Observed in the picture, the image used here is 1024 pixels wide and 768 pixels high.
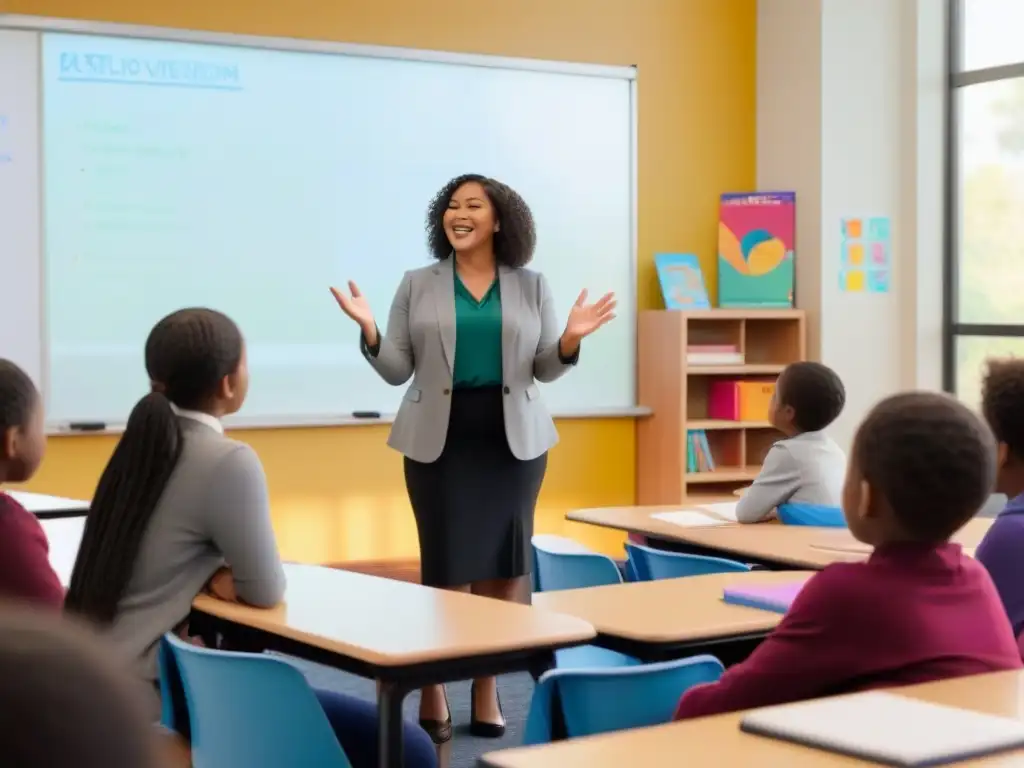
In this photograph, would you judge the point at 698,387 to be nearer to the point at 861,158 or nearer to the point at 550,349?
the point at 861,158

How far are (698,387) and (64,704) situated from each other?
6990mm

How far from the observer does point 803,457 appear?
3990 millimetres

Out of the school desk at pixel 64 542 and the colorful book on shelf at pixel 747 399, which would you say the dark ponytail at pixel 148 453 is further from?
the colorful book on shelf at pixel 747 399

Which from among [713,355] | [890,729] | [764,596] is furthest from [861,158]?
[890,729]

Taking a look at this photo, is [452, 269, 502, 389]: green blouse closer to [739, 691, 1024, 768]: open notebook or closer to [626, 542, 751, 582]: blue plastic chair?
[626, 542, 751, 582]: blue plastic chair

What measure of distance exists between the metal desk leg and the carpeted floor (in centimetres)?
142

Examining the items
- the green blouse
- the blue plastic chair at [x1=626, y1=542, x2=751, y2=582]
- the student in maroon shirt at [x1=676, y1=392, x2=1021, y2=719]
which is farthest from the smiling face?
the student in maroon shirt at [x1=676, y1=392, x2=1021, y2=719]

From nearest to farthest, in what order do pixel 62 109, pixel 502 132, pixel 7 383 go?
1. pixel 7 383
2. pixel 62 109
3. pixel 502 132

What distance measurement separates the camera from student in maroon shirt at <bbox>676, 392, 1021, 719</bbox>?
1.76m

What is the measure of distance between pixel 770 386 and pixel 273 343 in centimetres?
255

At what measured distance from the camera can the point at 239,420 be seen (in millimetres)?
6125

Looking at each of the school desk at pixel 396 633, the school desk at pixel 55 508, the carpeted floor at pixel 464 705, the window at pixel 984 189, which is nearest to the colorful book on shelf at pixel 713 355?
the window at pixel 984 189

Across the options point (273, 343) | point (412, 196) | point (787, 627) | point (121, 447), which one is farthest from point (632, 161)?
point (787, 627)

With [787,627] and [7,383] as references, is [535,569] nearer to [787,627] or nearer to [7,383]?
[7,383]
